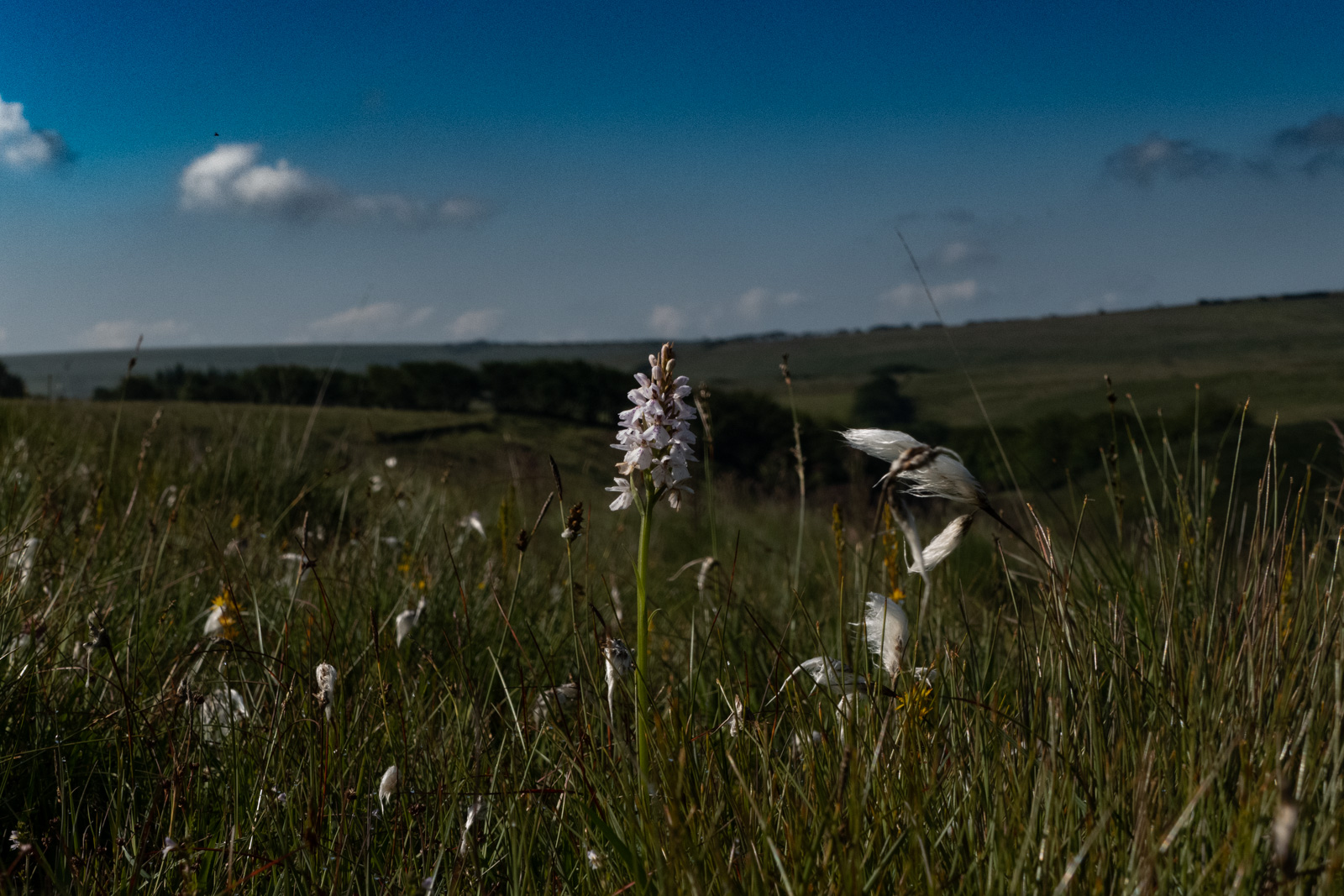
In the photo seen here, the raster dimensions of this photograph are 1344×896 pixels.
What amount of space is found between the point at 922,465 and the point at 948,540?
17 cm

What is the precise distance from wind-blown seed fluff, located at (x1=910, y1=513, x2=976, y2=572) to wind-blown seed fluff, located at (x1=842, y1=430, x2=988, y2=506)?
0.13 ft

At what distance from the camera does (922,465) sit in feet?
4.02

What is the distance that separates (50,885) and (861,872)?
1591 mm

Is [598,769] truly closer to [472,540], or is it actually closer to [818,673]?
[818,673]

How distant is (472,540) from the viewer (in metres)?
5.53

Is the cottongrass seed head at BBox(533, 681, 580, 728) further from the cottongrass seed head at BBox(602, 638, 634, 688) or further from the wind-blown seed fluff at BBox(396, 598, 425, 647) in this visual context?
the wind-blown seed fluff at BBox(396, 598, 425, 647)

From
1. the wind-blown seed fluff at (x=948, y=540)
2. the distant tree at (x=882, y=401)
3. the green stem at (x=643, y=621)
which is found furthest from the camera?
the distant tree at (x=882, y=401)

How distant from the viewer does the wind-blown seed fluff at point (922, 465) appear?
46.9 inches

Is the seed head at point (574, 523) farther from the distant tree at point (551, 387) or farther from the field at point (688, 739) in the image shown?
the distant tree at point (551, 387)

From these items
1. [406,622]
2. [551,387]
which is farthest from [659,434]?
[551,387]

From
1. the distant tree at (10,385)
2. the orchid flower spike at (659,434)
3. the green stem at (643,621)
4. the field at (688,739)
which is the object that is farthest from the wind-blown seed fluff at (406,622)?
the distant tree at (10,385)

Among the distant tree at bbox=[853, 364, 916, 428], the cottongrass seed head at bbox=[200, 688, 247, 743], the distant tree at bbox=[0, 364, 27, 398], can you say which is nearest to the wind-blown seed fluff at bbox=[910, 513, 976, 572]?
the cottongrass seed head at bbox=[200, 688, 247, 743]

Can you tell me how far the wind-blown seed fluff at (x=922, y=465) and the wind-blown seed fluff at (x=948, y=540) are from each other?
39 millimetres

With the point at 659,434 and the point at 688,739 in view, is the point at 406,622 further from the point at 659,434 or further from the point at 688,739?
the point at 659,434
